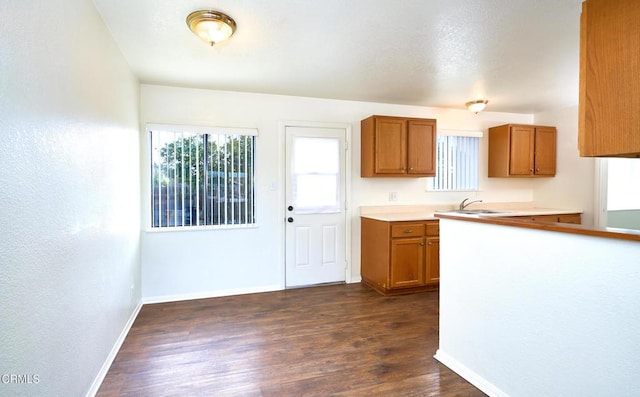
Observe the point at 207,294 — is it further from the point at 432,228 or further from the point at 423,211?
the point at 423,211

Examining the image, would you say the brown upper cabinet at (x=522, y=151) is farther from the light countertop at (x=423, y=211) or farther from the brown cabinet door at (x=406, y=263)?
the brown cabinet door at (x=406, y=263)

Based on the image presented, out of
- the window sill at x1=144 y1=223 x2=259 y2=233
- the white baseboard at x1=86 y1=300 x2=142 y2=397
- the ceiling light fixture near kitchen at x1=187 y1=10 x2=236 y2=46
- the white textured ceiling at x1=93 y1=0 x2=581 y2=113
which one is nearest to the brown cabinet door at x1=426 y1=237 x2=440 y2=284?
the white textured ceiling at x1=93 y1=0 x2=581 y2=113

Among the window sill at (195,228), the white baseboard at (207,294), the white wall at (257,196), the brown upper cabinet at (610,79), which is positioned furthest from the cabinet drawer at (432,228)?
the brown upper cabinet at (610,79)

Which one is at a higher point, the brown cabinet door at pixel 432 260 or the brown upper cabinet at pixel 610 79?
the brown upper cabinet at pixel 610 79

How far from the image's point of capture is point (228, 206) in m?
3.84

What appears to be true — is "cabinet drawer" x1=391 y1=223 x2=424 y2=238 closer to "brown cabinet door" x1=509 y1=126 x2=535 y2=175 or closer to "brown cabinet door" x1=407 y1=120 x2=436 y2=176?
"brown cabinet door" x1=407 y1=120 x2=436 y2=176

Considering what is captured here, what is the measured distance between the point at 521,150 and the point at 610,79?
3776 mm

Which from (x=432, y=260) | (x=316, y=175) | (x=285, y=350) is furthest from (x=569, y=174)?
(x=285, y=350)

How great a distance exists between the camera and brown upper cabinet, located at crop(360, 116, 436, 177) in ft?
13.2

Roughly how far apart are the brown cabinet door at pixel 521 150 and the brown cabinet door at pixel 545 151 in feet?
0.34

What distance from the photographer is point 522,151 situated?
460 centimetres

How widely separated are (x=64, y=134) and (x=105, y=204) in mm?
784

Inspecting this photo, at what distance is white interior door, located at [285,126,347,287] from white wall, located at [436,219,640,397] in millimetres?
1992

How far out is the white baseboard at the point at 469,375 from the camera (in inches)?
76.9
